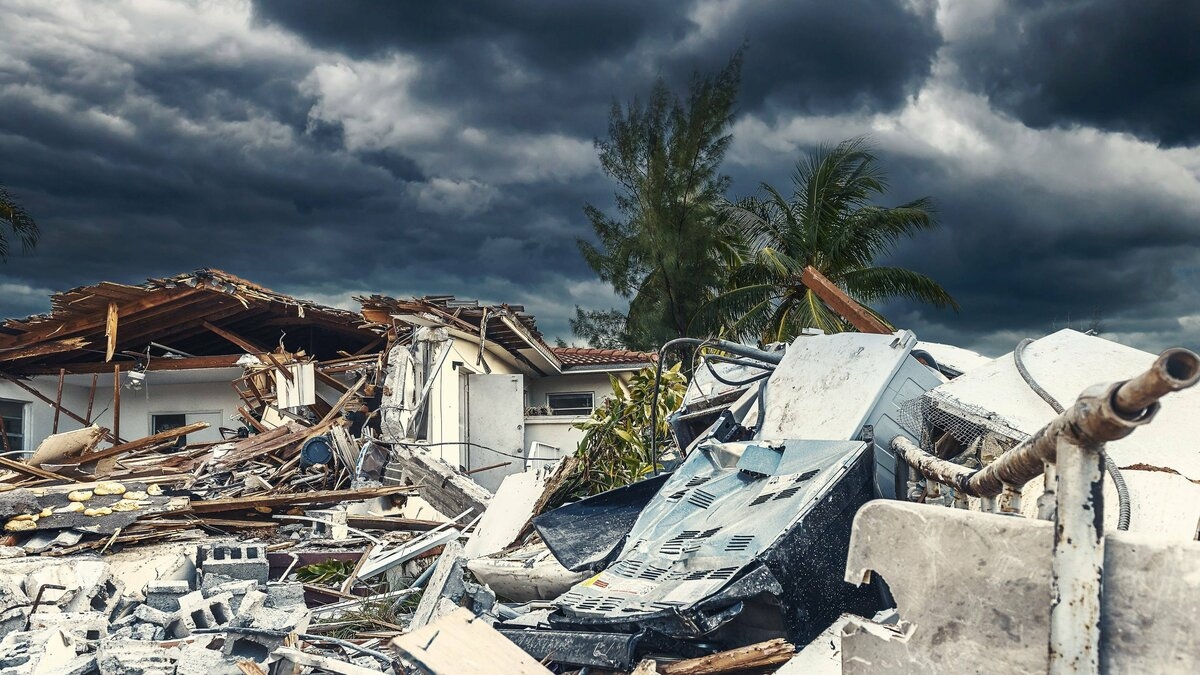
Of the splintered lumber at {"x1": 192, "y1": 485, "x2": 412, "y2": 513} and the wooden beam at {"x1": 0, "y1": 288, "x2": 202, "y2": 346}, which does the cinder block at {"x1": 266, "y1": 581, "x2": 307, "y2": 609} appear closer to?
the splintered lumber at {"x1": 192, "y1": 485, "x2": 412, "y2": 513}

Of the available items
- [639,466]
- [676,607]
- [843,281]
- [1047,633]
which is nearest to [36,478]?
[639,466]

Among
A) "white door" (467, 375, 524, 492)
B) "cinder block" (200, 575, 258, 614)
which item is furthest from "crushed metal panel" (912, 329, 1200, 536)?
"white door" (467, 375, 524, 492)

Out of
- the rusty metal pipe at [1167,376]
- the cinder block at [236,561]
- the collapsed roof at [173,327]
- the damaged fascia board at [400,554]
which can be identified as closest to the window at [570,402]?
the collapsed roof at [173,327]

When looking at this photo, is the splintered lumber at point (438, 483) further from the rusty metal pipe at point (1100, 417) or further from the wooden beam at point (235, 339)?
the rusty metal pipe at point (1100, 417)

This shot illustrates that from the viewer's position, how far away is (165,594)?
20.0ft

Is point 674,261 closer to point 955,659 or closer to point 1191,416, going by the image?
point 1191,416

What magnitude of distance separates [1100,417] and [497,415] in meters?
13.8

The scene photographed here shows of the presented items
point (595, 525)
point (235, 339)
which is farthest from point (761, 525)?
point (235, 339)

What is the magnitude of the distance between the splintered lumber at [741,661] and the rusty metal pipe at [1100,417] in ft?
4.70

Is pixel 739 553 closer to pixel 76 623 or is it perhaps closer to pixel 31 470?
pixel 76 623

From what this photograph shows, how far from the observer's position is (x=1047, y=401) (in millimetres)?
4406

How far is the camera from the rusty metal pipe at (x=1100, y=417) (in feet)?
5.22

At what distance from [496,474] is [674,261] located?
1100 cm

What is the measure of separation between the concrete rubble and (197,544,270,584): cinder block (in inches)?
0.9
